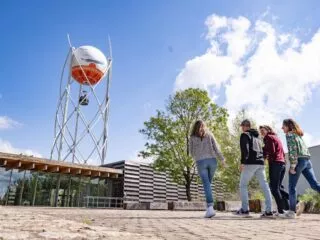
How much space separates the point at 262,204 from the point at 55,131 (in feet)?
55.9

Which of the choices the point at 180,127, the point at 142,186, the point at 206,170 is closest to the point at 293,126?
the point at 206,170

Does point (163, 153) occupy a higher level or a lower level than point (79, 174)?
higher

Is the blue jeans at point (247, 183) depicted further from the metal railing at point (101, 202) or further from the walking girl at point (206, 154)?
the metal railing at point (101, 202)

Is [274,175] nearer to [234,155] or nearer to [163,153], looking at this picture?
[163,153]

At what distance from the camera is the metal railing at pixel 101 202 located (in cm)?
1953

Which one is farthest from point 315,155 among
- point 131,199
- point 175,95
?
point 131,199

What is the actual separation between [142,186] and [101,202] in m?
3.61

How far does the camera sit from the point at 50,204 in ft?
58.7

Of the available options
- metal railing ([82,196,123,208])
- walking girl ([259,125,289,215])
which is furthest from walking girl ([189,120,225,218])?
metal railing ([82,196,123,208])

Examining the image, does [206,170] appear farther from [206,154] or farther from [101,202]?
[101,202]

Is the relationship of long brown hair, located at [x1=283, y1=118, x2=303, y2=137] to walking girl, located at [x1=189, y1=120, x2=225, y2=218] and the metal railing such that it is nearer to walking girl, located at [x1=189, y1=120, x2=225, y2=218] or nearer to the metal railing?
walking girl, located at [x1=189, y1=120, x2=225, y2=218]

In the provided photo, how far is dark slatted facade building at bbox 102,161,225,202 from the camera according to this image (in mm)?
21359

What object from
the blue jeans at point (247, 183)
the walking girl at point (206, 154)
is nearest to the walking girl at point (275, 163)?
the blue jeans at point (247, 183)

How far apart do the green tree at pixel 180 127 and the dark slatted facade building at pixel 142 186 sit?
1.71m
